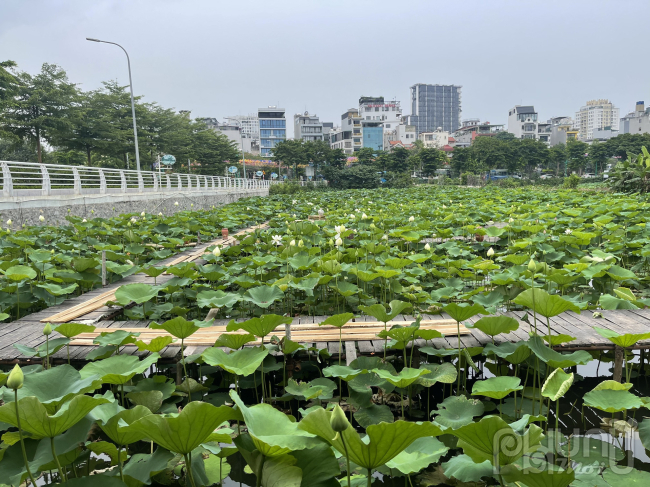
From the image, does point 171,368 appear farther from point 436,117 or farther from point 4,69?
point 436,117

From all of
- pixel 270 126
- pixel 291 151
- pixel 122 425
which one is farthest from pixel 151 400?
pixel 270 126

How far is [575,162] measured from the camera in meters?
48.4

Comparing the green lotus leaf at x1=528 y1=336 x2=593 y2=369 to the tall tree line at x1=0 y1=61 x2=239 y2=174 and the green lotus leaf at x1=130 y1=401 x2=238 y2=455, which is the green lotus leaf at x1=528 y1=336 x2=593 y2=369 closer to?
the green lotus leaf at x1=130 y1=401 x2=238 y2=455

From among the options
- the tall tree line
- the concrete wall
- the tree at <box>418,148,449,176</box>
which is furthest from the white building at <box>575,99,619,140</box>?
the concrete wall

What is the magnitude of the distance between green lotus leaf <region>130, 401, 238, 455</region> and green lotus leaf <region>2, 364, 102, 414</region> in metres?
0.43

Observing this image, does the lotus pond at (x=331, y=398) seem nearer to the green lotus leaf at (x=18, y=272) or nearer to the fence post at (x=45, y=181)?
the green lotus leaf at (x=18, y=272)

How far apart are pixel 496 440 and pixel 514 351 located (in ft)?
4.13

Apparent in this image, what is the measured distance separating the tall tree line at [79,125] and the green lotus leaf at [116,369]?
62.4ft

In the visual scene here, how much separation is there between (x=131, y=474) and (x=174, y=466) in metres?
0.58

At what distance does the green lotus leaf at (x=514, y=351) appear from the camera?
92.7 inches

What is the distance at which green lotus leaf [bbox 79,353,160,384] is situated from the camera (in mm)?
1864

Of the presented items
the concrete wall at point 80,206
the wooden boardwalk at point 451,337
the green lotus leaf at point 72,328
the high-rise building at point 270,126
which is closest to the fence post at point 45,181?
the concrete wall at point 80,206

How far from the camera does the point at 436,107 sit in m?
160

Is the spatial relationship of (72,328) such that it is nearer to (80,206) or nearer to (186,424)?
(186,424)
